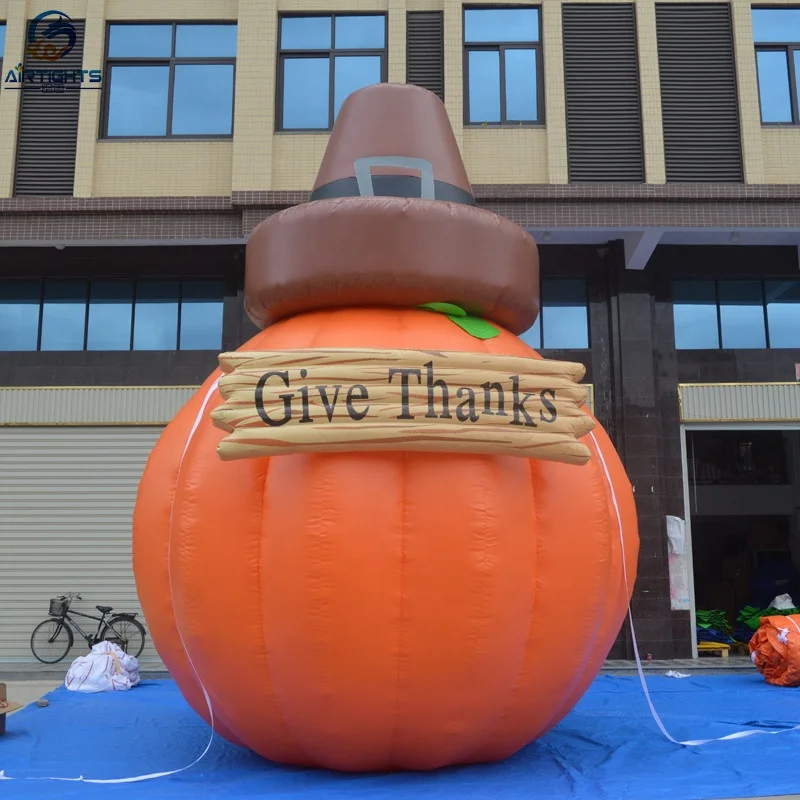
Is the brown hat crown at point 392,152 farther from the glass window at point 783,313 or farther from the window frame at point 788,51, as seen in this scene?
the window frame at point 788,51

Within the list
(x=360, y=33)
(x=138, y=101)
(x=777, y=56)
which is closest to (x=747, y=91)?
(x=777, y=56)

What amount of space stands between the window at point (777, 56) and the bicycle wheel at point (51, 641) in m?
11.3

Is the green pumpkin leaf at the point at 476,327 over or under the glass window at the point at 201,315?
under

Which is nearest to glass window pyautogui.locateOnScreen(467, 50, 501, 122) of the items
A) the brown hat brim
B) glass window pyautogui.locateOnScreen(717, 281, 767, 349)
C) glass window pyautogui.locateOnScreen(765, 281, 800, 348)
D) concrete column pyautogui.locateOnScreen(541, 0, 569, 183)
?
concrete column pyautogui.locateOnScreen(541, 0, 569, 183)

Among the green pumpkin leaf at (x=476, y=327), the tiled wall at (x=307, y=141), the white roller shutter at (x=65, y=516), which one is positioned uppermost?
the tiled wall at (x=307, y=141)

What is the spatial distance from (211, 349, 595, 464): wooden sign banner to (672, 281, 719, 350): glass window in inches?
314

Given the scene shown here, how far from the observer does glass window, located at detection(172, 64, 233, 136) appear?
12.4 m

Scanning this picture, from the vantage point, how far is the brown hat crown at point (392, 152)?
577cm

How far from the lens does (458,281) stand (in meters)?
5.28

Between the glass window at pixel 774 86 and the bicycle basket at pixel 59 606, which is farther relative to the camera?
the glass window at pixel 774 86

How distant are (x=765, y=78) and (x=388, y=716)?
11041mm

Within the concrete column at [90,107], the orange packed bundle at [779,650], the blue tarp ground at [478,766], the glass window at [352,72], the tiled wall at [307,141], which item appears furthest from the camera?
the glass window at [352,72]

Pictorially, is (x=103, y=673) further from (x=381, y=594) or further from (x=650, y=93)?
(x=650, y=93)

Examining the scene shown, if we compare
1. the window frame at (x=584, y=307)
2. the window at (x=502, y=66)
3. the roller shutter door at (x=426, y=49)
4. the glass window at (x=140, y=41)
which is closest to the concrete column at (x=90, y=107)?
the glass window at (x=140, y=41)
